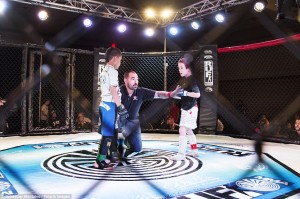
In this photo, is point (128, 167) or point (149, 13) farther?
point (149, 13)

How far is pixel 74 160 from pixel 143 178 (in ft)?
3.28

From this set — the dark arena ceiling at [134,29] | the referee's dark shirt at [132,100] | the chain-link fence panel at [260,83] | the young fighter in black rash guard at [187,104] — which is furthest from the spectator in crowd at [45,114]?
the young fighter in black rash guard at [187,104]

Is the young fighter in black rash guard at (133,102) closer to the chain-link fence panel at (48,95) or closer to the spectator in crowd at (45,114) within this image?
the chain-link fence panel at (48,95)

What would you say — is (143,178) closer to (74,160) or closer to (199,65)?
(74,160)

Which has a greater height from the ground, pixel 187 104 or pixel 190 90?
pixel 190 90

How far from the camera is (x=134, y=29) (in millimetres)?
8258

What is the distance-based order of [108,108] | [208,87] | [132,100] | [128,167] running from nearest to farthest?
[108,108], [128,167], [132,100], [208,87]

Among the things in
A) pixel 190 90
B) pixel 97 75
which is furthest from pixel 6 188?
pixel 97 75

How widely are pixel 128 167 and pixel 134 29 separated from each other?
608cm

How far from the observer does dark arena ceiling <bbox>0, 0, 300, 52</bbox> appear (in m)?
6.68

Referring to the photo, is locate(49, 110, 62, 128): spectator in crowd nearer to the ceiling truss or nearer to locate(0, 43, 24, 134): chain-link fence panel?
locate(0, 43, 24, 134): chain-link fence panel

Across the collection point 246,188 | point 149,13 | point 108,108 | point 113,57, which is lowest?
point 246,188

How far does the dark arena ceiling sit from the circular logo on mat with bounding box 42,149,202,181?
369cm

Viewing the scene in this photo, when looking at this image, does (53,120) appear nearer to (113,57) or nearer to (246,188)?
(113,57)
